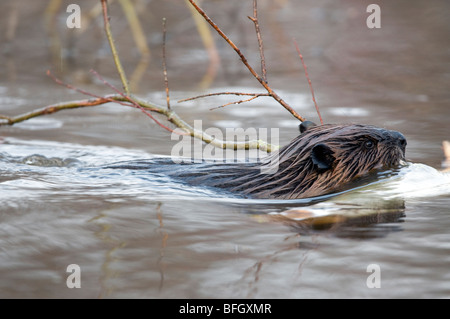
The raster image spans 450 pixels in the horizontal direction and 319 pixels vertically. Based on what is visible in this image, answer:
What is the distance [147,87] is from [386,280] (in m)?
7.50

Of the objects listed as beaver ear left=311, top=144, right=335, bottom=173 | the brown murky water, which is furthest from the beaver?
the brown murky water

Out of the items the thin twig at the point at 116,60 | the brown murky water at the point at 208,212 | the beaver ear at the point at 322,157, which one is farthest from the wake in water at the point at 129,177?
the thin twig at the point at 116,60

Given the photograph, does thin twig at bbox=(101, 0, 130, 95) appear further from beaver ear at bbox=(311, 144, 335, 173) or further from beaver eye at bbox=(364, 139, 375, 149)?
beaver eye at bbox=(364, 139, 375, 149)

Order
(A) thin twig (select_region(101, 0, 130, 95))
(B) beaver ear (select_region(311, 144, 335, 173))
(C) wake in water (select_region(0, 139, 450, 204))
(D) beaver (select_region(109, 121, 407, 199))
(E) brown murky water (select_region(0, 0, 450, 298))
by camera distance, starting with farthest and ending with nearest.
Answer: (A) thin twig (select_region(101, 0, 130, 95))
(C) wake in water (select_region(0, 139, 450, 204))
(D) beaver (select_region(109, 121, 407, 199))
(B) beaver ear (select_region(311, 144, 335, 173))
(E) brown murky water (select_region(0, 0, 450, 298))

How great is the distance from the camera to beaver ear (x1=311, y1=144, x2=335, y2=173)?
4180mm

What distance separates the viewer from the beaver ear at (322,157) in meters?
4.18

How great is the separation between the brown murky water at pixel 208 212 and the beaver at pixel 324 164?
0.12m

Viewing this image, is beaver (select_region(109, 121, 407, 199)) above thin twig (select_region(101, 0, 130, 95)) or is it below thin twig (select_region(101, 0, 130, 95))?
below

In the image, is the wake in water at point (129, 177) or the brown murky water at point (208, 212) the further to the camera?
the wake in water at point (129, 177)

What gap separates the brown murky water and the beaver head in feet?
0.43

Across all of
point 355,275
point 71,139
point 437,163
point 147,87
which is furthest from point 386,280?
point 147,87

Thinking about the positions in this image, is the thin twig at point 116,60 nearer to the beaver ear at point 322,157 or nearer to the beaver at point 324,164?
the beaver at point 324,164

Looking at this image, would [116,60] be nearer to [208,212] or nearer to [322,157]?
[208,212]
